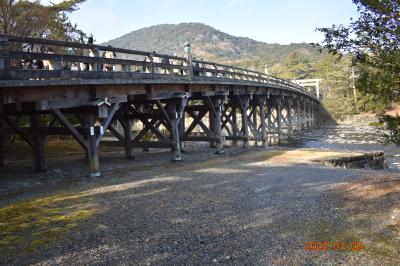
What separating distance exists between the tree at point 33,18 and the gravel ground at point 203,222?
1403 centimetres

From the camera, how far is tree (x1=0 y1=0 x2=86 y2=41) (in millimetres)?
20125

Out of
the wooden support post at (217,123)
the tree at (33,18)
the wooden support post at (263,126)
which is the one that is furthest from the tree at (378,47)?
the tree at (33,18)

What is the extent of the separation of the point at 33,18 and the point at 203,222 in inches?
801

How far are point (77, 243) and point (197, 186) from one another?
4382 mm

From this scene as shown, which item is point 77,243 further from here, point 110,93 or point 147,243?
point 110,93

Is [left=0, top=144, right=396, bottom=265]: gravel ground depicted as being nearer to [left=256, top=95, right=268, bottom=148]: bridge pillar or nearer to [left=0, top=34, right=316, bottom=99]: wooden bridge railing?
[left=0, top=34, right=316, bottom=99]: wooden bridge railing

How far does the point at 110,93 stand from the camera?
11328mm

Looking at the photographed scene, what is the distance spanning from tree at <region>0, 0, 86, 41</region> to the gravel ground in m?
14.0

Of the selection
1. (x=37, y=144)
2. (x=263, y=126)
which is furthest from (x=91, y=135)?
(x=263, y=126)

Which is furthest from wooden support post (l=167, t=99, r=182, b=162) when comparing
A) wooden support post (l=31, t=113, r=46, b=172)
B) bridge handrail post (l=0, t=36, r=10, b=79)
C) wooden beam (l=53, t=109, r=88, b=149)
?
bridge handrail post (l=0, t=36, r=10, b=79)

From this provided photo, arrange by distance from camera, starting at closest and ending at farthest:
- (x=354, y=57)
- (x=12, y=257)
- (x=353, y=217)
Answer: (x=12, y=257) < (x=353, y=217) < (x=354, y=57)

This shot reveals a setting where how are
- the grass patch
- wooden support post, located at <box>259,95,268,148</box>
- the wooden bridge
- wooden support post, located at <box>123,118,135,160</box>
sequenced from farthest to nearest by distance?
wooden support post, located at <box>259,95,268,148</box>
wooden support post, located at <box>123,118,135,160</box>
the wooden bridge
the grass patch

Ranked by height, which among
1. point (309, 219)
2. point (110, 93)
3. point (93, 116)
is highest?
point (110, 93)

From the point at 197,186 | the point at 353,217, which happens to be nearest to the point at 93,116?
the point at 197,186
